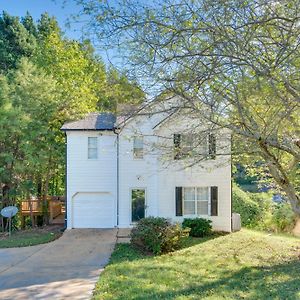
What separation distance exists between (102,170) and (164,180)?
11.3 feet

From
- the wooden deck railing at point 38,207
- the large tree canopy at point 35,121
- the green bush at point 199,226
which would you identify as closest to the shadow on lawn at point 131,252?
the green bush at point 199,226

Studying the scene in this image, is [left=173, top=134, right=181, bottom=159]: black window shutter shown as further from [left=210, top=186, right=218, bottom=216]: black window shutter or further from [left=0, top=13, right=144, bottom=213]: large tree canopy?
[left=0, top=13, right=144, bottom=213]: large tree canopy

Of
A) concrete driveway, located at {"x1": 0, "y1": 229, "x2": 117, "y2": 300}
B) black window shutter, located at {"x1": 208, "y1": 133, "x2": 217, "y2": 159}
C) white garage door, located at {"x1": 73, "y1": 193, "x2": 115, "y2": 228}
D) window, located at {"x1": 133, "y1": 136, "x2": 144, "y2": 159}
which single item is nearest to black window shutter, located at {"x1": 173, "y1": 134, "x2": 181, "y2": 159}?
black window shutter, located at {"x1": 208, "y1": 133, "x2": 217, "y2": 159}

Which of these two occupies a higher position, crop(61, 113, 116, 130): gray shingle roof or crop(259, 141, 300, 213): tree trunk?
crop(61, 113, 116, 130): gray shingle roof

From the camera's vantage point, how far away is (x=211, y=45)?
7.47 metres

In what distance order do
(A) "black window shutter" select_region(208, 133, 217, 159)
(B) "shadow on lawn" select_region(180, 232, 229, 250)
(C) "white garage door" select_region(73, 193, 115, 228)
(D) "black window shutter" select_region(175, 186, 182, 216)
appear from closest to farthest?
(A) "black window shutter" select_region(208, 133, 217, 159) < (B) "shadow on lawn" select_region(180, 232, 229, 250) < (D) "black window shutter" select_region(175, 186, 182, 216) < (C) "white garage door" select_region(73, 193, 115, 228)

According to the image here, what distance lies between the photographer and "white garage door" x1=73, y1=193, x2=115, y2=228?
19578 mm

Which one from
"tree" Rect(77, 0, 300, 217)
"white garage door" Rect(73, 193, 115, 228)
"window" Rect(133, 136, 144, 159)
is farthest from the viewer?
"white garage door" Rect(73, 193, 115, 228)

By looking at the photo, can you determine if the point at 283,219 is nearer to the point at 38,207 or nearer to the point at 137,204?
the point at 137,204

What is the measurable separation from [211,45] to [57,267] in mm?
8285

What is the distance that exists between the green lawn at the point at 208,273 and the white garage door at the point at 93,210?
5159 millimetres

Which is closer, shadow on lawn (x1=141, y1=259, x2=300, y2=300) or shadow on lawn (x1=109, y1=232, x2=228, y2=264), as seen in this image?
shadow on lawn (x1=141, y1=259, x2=300, y2=300)

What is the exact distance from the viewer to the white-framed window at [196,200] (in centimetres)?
1900

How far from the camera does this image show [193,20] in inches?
288
